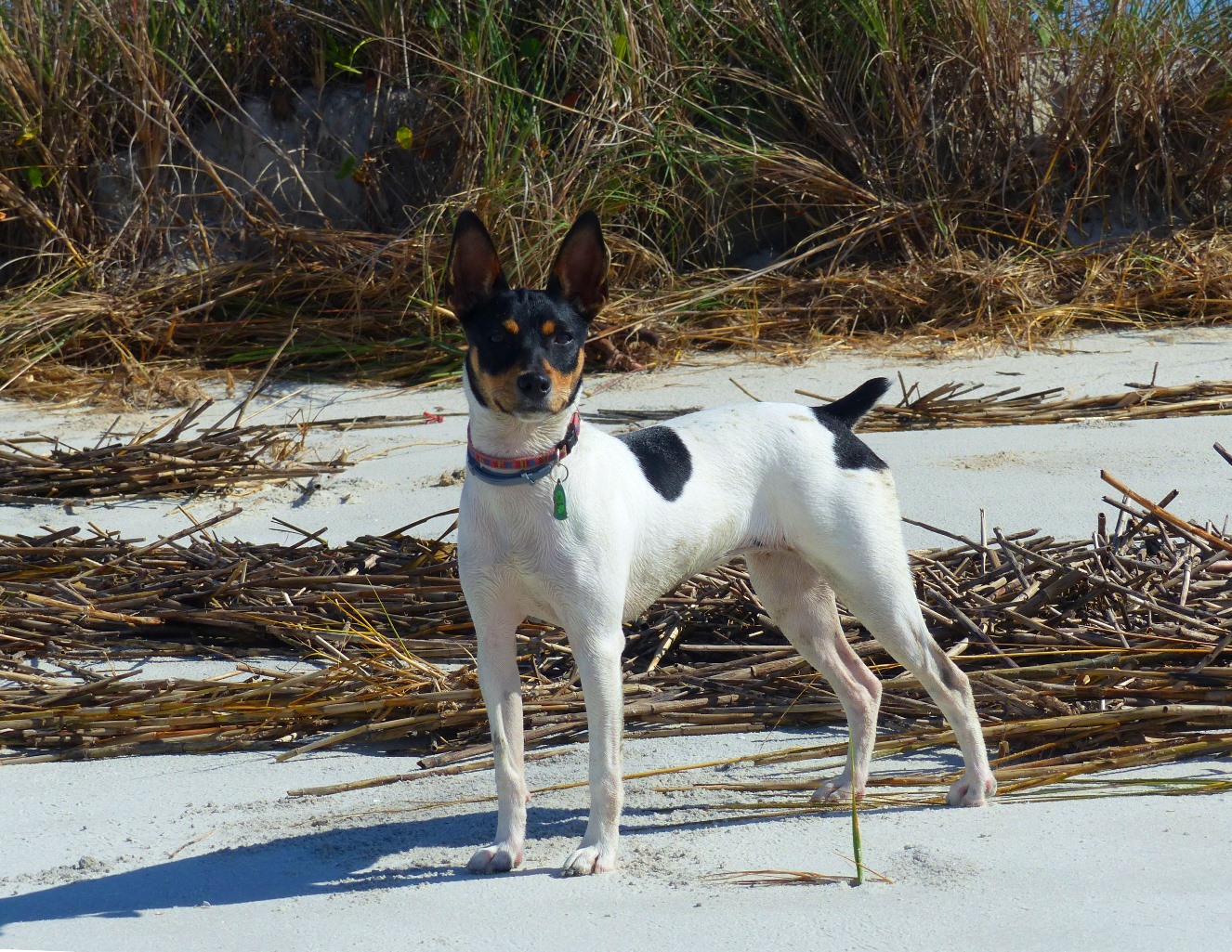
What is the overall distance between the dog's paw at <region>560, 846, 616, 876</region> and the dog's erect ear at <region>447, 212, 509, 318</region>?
117 cm

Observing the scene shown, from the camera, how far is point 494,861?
2723mm

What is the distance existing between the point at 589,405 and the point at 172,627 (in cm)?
250

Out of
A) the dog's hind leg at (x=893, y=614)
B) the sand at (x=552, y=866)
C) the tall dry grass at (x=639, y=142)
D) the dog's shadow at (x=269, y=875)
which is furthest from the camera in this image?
the tall dry grass at (x=639, y=142)

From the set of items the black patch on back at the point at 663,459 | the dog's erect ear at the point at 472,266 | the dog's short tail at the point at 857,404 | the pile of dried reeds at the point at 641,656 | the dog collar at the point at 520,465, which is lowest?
the pile of dried reeds at the point at 641,656

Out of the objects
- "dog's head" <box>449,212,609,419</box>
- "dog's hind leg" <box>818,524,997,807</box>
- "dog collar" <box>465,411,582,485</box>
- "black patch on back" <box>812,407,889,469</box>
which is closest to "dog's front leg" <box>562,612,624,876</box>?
"dog collar" <box>465,411,582,485</box>

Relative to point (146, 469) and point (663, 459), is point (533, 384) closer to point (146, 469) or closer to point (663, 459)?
point (663, 459)

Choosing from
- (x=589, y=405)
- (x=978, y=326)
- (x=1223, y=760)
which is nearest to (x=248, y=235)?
(x=589, y=405)

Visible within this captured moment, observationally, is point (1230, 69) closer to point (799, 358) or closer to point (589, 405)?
point (799, 358)

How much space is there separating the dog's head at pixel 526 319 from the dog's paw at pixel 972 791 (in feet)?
3.98

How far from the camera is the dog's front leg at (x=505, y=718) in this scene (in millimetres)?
2799

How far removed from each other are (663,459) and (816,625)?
0.60m

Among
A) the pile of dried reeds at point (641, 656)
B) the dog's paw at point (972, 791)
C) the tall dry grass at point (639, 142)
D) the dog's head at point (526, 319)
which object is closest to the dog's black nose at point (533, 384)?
the dog's head at point (526, 319)

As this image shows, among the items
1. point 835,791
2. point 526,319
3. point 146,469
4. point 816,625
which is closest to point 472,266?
point 526,319

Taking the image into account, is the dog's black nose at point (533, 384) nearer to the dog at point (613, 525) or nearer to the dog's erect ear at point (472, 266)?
the dog at point (613, 525)
